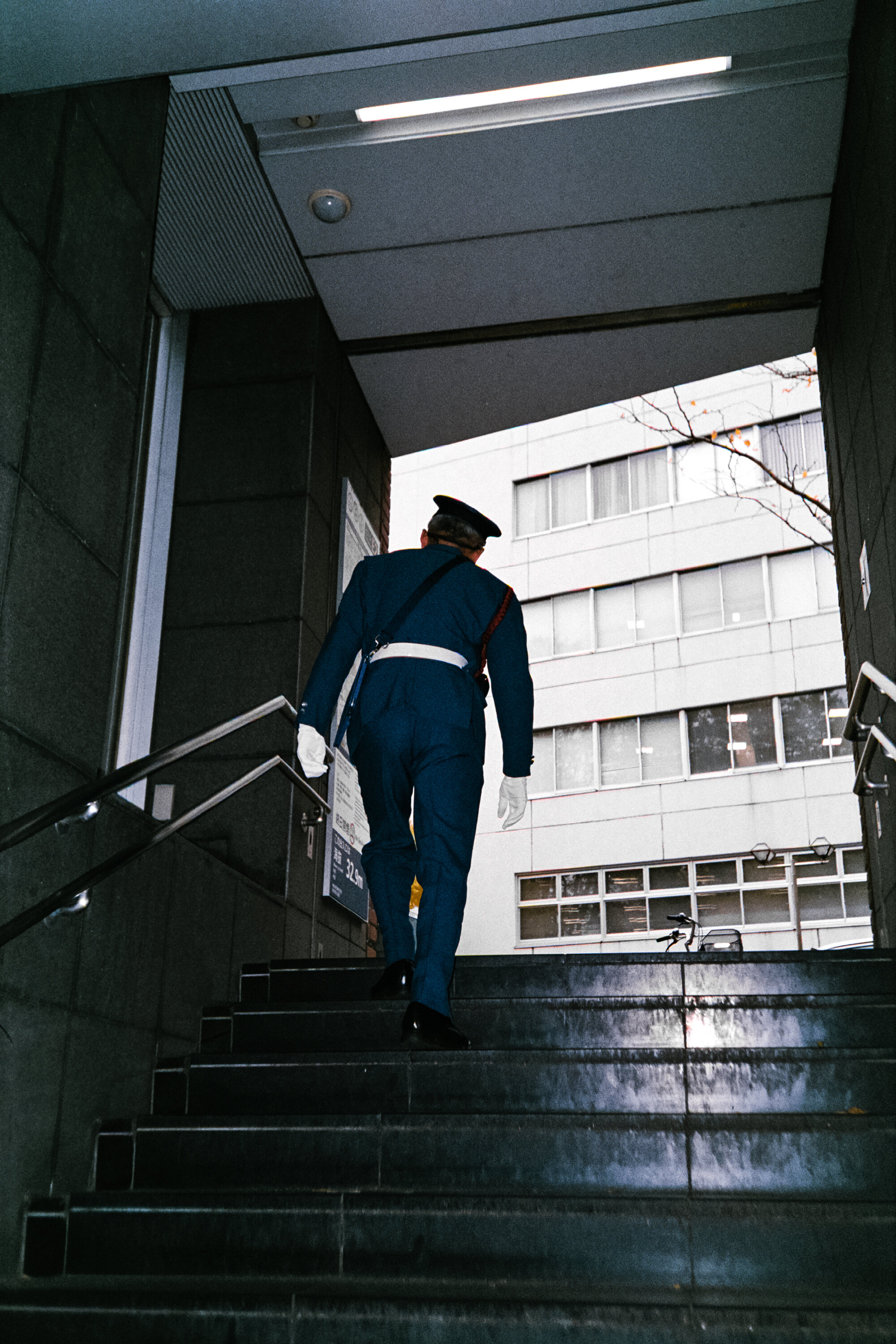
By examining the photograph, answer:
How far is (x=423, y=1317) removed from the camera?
2305 mm

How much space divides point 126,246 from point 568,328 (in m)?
3.32

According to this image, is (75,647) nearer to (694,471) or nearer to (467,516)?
(467,516)

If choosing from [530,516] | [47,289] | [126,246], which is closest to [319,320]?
[126,246]

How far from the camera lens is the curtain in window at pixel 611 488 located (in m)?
27.2

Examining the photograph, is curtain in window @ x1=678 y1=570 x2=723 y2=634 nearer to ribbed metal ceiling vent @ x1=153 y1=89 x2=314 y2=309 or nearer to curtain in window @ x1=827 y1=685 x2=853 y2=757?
curtain in window @ x1=827 y1=685 x2=853 y2=757

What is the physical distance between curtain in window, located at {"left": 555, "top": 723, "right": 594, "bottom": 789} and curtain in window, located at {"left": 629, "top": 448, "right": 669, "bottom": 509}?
16.4 feet

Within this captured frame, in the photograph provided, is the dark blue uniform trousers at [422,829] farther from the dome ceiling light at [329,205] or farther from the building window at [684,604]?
the building window at [684,604]

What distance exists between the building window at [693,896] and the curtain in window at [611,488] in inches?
309

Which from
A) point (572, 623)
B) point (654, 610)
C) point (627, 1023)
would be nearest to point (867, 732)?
point (627, 1023)

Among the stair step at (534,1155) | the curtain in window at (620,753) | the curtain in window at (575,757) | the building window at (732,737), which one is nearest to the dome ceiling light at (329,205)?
the stair step at (534,1155)

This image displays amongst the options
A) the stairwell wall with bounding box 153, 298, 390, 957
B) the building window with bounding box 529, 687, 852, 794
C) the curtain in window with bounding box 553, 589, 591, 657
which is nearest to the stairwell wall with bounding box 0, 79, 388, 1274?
the stairwell wall with bounding box 153, 298, 390, 957

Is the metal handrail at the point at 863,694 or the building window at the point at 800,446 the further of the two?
the building window at the point at 800,446

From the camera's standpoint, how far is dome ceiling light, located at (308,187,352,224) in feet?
19.9

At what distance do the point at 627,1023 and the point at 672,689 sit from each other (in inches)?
874
